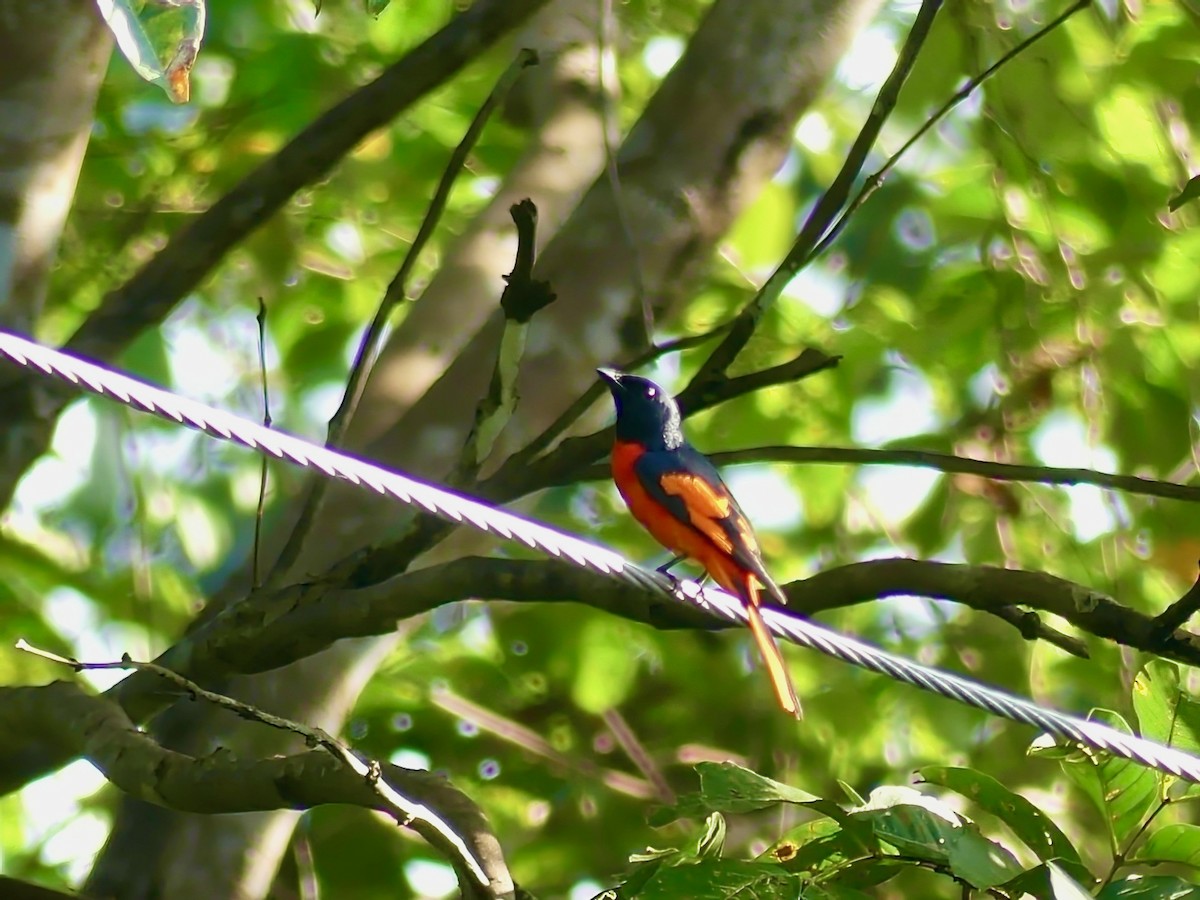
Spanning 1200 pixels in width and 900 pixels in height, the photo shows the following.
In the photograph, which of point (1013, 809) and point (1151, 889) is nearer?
point (1151, 889)

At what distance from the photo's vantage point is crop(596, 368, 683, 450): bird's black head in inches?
153

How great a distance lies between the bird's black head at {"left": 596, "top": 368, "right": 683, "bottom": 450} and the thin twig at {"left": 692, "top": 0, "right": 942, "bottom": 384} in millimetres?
950

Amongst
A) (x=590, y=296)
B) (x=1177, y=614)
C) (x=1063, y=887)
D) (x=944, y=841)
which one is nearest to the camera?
(x=1063, y=887)

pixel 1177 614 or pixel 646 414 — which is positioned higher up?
pixel 646 414

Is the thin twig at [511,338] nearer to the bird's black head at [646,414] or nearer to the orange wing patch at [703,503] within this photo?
the orange wing patch at [703,503]

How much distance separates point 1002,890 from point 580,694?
281 cm

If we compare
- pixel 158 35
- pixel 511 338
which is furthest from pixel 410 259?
pixel 158 35

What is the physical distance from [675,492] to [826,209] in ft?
3.32

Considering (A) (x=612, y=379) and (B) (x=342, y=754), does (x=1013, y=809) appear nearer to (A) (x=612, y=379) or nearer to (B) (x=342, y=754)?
(B) (x=342, y=754)

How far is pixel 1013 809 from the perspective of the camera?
7.59 ft

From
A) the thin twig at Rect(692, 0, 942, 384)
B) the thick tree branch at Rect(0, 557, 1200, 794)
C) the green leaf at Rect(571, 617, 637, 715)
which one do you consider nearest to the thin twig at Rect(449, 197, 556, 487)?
the thick tree branch at Rect(0, 557, 1200, 794)

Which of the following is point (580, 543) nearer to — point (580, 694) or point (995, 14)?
point (580, 694)

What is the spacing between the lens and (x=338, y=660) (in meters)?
3.77

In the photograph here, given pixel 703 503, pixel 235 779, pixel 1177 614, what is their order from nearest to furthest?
1. pixel 1177 614
2. pixel 235 779
3. pixel 703 503
